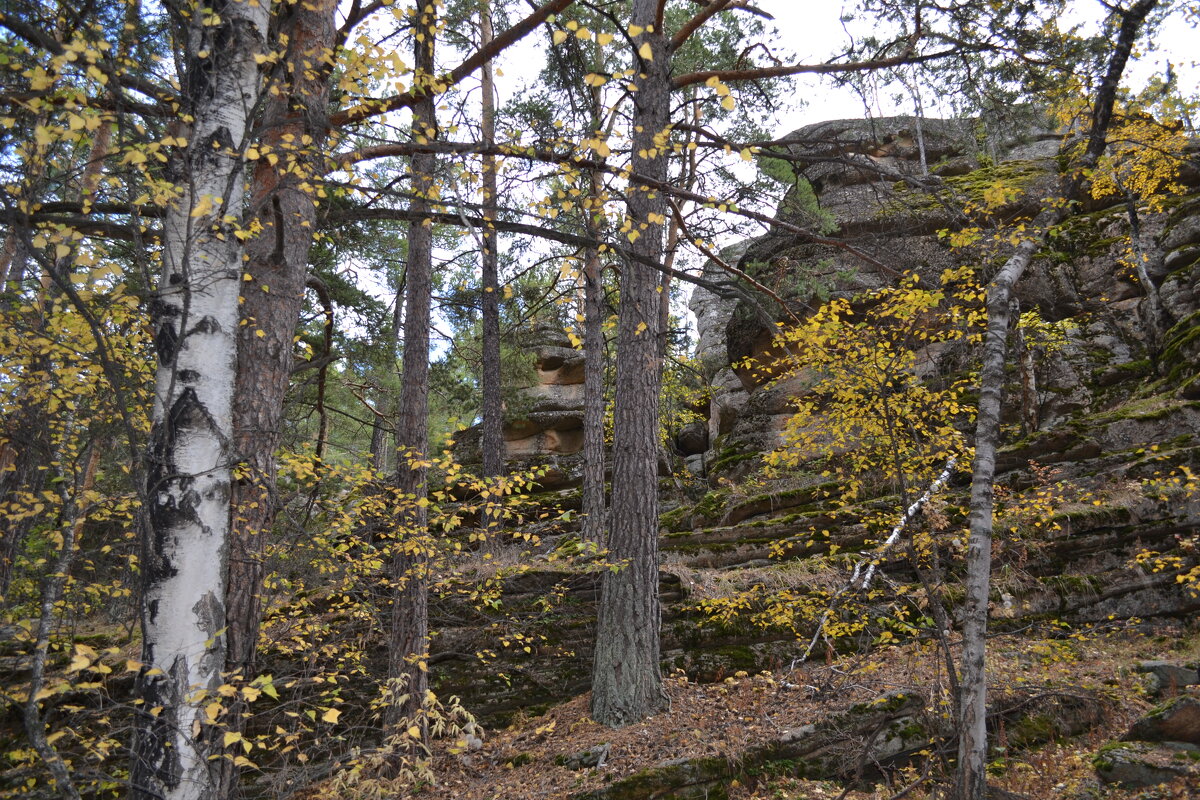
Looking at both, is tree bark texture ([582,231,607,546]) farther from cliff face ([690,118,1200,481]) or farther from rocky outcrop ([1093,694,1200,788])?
rocky outcrop ([1093,694,1200,788])

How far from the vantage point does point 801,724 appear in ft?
21.2

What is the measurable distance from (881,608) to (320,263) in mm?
9677

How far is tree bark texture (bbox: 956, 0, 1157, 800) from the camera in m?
4.64

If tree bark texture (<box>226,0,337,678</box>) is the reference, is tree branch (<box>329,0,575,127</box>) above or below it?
above

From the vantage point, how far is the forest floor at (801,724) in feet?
18.9

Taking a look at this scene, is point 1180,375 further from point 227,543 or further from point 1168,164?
point 227,543

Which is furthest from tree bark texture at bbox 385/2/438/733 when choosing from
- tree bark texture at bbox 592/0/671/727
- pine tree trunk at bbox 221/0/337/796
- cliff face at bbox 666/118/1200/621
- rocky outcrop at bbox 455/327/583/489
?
rocky outcrop at bbox 455/327/583/489

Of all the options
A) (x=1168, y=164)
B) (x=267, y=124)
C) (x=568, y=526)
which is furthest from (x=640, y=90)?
(x=1168, y=164)

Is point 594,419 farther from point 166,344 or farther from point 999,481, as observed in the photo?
point 166,344

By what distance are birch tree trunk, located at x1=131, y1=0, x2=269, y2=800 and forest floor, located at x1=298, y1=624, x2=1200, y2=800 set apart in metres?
3.71

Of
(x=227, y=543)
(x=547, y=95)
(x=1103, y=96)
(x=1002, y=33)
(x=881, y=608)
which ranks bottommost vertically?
(x=881, y=608)

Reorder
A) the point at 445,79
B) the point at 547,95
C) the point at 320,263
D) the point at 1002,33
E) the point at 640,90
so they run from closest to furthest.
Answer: the point at 445,79
the point at 1002,33
the point at 640,90
the point at 320,263
the point at 547,95

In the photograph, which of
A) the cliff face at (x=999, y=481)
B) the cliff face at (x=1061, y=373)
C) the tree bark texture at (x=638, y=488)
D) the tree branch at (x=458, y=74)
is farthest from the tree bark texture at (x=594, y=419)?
the tree branch at (x=458, y=74)

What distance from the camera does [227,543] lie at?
2.78 m
